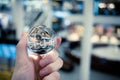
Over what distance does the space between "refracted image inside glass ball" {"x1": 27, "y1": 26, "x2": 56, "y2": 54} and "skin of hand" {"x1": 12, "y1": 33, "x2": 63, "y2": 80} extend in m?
0.04

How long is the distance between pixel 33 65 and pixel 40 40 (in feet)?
0.36

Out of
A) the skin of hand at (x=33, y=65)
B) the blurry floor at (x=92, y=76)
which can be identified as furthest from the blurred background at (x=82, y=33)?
the skin of hand at (x=33, y=65)

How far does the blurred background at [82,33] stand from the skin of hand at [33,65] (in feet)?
3.12

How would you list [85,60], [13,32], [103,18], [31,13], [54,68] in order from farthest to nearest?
1. [13,32]
2. [31,13]
3. [85,60]
4. [103,18]
5. [54,68]

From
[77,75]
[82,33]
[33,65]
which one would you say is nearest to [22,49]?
[33,65]

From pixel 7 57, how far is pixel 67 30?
0.63m

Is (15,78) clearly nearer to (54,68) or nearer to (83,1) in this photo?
(54,68)

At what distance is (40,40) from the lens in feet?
1.61

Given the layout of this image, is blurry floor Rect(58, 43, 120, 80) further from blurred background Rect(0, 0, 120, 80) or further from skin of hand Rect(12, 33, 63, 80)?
skin of hand Rect(12, 33, 63, 80)

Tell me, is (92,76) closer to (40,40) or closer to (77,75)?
(77,75)

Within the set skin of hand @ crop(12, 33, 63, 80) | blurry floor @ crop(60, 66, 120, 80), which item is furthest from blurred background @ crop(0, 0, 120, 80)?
skin of hand @ crop(12, 33, 63, 80)

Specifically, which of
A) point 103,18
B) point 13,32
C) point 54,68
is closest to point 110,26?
point 103,18

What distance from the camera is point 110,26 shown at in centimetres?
156

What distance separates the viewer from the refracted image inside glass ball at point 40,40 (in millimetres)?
491
